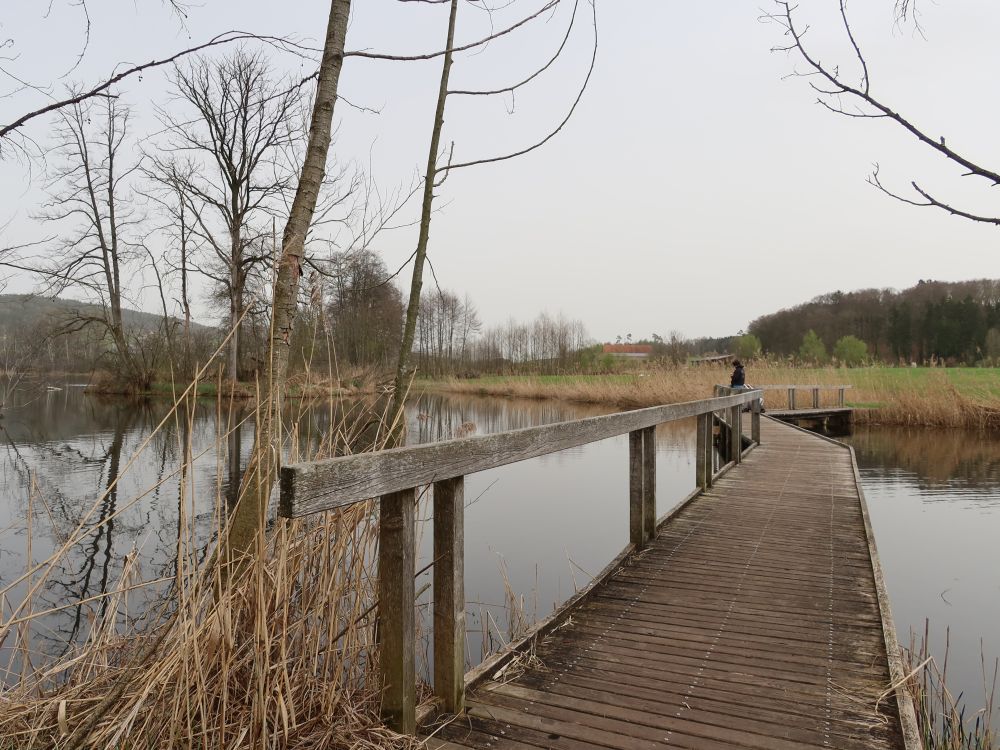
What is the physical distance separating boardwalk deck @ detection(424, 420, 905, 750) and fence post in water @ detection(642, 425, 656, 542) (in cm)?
12

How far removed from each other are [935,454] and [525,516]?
1046 cm

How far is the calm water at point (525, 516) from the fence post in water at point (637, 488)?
23.3 inches

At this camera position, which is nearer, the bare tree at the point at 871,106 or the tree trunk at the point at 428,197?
the bare tree at the point at 871,106

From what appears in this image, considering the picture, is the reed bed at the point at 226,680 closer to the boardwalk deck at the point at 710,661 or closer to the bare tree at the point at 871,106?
the boardwalk deck at the point at 710,661

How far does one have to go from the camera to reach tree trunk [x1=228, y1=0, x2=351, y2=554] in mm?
2146

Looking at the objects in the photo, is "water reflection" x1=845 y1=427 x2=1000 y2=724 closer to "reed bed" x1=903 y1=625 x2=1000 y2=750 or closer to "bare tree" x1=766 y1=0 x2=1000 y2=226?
"reed bed" x1=903 y1=625 x2=1000 y2=750

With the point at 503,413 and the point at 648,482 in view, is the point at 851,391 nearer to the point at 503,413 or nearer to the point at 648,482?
the point at 503,413

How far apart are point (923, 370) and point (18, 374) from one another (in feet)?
98.4

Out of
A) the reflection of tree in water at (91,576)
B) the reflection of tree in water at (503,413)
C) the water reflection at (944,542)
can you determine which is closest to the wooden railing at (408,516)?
the water reflection at (944,542)

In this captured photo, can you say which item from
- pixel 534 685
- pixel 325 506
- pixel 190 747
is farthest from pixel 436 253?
pixel 190 747

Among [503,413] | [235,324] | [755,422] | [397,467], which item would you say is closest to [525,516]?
[755,422]

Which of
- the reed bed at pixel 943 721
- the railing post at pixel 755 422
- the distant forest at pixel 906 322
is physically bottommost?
the reed bed at pixel 943 721

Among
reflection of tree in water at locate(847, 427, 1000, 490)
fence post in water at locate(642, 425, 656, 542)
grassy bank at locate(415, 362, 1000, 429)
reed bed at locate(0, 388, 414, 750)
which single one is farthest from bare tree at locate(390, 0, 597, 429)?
grassy bank at locate(415, 362, 1000, 429)

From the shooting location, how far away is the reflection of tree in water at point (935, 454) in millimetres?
11250
